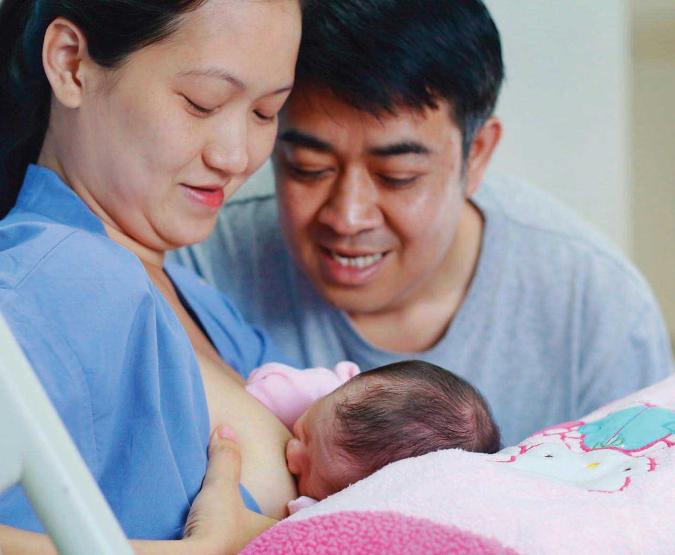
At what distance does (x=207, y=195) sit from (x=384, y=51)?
1.22ft

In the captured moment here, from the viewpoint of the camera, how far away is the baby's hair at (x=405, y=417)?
106 centimetres

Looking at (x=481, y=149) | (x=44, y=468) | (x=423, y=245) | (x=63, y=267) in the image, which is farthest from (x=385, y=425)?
(x=481, y=149)

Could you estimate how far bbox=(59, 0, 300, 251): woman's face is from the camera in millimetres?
1085

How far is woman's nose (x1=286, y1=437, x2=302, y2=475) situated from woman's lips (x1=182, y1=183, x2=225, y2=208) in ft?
0.96

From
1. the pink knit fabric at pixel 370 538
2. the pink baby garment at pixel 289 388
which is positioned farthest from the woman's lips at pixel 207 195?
the pink knit fabric at pixel 370 538

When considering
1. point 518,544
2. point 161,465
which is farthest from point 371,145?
point 518,544

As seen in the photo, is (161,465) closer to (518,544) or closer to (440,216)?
(518,544)

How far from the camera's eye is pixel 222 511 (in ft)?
3.12

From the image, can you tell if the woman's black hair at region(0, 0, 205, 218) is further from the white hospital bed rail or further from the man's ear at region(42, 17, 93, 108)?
the white hospital bed rail

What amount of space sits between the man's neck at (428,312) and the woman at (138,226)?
20.3 inches

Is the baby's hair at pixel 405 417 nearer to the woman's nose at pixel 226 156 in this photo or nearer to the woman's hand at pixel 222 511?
the woman's hand at pixel 222 511

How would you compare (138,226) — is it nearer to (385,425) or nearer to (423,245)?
(385,425)

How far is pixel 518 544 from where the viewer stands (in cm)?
78

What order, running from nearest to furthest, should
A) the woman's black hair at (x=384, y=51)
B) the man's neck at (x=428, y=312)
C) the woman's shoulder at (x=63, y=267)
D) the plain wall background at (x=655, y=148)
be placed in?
the woman's shoulder at (x=63, y=267) < the woman's black hair at (x=384, y=51) < the man's neck at (x=428, y=312) < the plain wall background at (x=655, y=148)
